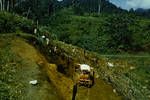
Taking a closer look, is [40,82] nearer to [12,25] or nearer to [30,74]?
[30,74]

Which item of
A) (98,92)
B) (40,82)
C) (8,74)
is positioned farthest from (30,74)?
(98,92)

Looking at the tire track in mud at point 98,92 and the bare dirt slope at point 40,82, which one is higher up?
the bare dirt slope at point 40,82

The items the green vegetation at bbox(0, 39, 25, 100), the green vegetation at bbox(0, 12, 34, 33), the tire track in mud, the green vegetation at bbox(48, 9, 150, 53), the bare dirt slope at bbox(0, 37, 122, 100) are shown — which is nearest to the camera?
the green vegetation at bbox(0, 39, 25, 100)

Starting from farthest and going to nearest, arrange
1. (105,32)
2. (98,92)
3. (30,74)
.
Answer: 1. (105,32)
2. (98,92)
3. (30,74)

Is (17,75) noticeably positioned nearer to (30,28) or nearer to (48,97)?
(48,97)

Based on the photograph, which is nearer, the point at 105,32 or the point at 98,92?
the point at 98,92

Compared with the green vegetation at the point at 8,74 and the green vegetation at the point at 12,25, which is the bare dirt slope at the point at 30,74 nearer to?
the green vegetation at the point at 8,74

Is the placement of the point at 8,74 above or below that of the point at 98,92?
above

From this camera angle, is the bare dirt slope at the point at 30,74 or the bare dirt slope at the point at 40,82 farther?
the bare dirt slope at the point at 40,82

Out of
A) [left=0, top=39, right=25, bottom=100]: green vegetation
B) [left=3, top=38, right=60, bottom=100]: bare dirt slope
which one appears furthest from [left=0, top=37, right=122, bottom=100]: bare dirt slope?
[left=0, top=39, right=25, bottom=100]: green vegetation

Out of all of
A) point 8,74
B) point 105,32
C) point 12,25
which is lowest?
point 8,74

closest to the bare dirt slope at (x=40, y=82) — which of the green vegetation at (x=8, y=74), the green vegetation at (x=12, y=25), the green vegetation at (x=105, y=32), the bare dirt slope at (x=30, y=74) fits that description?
the bare dirt slope at (x=30, y=74)

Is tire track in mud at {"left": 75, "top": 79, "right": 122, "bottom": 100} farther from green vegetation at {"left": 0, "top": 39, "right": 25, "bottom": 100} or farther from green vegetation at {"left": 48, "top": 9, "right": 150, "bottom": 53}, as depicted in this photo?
green vegetation at {"left": 48, "top": 9, "right": 150, "bottom": 53}

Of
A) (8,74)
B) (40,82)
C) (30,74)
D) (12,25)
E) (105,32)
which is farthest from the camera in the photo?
(105,32)
